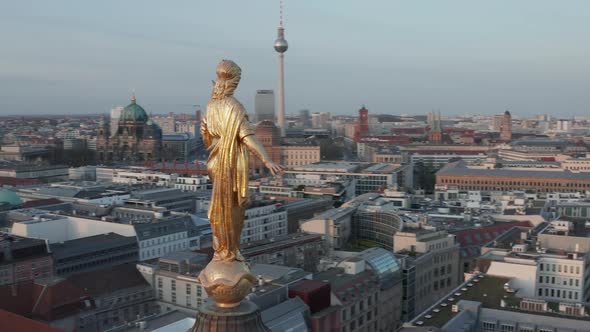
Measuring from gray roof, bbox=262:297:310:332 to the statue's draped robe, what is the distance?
20283 millimetres

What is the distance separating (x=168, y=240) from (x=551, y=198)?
3778 centimetres

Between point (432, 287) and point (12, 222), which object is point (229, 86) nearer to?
point (432, 287)

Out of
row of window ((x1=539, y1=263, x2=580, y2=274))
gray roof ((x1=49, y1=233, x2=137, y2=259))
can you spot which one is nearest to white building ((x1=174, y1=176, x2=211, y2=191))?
gray roof ((x1=49, y1=233, x2=137, y2=259))

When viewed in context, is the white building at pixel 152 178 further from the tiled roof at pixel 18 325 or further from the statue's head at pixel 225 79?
the statue's head at pixel 225 79

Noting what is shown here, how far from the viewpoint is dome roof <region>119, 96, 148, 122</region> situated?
116 meters

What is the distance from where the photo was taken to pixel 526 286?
30.6 m

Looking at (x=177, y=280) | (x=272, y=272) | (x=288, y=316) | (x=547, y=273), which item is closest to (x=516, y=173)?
(x=547, y=273)

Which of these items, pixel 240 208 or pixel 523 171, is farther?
pixel 523 171

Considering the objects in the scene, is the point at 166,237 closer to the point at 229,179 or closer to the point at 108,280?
the point at 108,280

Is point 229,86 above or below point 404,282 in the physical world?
above

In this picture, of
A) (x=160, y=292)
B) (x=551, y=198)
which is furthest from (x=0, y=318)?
(x=551, y=198)

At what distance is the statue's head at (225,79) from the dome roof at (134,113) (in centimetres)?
11489

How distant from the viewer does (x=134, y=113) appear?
383 ft

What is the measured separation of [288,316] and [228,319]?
73.4 ft
